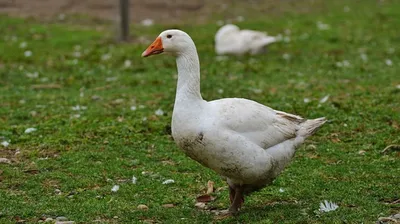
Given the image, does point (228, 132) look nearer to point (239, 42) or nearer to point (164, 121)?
point (164, 121)

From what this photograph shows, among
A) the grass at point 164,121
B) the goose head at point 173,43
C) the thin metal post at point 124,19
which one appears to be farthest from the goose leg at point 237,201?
the thin metal post at point 124,19

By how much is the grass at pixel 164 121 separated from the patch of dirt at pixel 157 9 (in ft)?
4.94

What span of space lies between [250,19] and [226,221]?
14.4 m

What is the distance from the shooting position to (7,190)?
26.8 feet

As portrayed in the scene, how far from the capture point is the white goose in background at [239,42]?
16212mm

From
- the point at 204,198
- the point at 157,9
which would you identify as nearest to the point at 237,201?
the point at 204,198

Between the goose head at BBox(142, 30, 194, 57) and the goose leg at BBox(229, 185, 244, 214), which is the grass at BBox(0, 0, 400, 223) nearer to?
the goose leg at BBox(229, 185, 244, 214)

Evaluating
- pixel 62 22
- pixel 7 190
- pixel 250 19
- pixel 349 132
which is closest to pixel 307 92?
pixel 349 132

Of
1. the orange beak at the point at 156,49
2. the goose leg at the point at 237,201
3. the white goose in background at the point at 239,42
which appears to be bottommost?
Answer: the white goose in background at the point at 239,42

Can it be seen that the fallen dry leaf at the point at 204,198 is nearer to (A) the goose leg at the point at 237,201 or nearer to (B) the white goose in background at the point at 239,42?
(A) the goose leg at the point at 237,201

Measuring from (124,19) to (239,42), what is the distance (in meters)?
3.09

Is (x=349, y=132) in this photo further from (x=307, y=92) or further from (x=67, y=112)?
(x=67, y=112)

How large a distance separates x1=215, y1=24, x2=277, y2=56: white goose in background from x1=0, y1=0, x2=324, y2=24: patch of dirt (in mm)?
4254

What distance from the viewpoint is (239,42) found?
1622 centimetres
